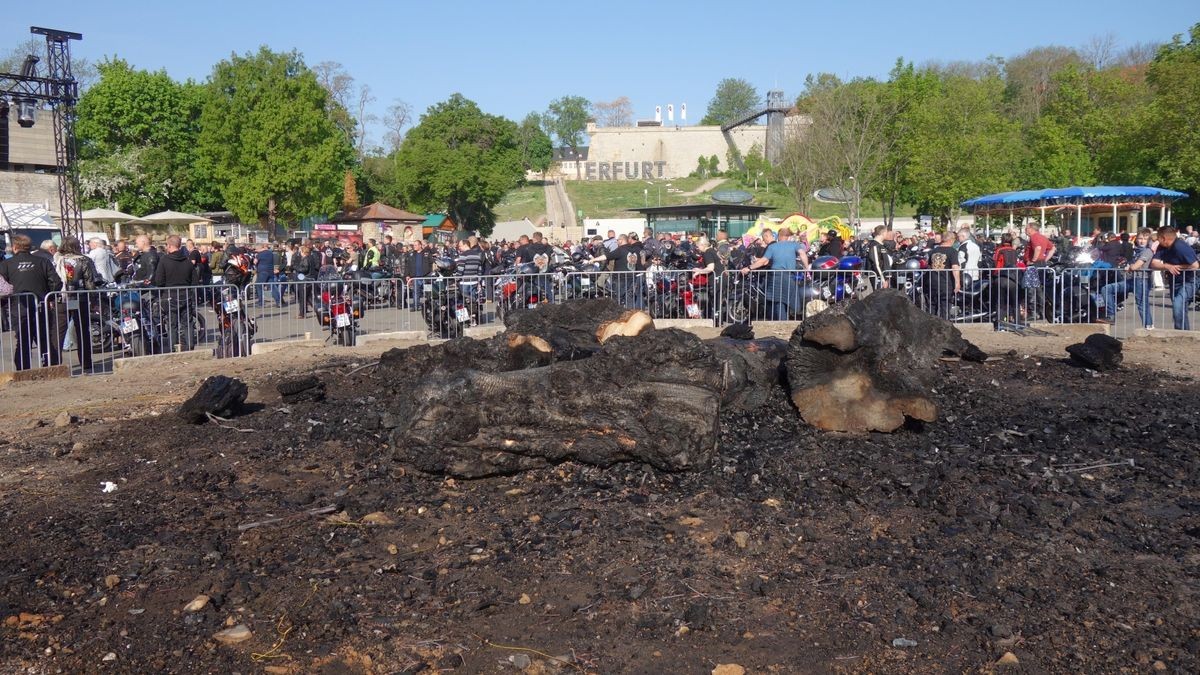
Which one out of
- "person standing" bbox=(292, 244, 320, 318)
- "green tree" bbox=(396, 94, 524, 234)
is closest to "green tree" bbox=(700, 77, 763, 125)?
"green tree" bbox=(396, 94, 524, 234)

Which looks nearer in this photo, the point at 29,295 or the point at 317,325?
the point at 29,295

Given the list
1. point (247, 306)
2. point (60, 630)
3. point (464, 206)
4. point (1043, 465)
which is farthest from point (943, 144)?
point (60, 630)

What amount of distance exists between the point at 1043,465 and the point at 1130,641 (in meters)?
2.75

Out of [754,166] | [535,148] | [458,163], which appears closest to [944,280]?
[458,163]

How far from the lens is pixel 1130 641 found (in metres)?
4.04

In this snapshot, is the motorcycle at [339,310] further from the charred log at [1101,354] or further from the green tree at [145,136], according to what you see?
the green tree at [145,136]

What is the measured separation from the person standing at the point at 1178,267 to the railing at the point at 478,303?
5cm

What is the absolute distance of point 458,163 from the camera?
257 ft

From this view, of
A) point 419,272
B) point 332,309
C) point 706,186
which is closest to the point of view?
point 332,309

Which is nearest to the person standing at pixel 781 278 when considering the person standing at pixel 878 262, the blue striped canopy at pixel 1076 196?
the person standing at pixel 878 262

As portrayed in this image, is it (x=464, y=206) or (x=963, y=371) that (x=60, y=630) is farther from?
(x=464, y=206)

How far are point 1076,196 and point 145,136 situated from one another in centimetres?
5573

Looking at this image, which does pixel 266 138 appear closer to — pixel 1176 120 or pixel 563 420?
pixel 1176 120

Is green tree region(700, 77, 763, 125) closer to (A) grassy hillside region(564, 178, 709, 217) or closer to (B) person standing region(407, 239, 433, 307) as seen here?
(A) grassy hillside region(564, 178, 709, 217)
